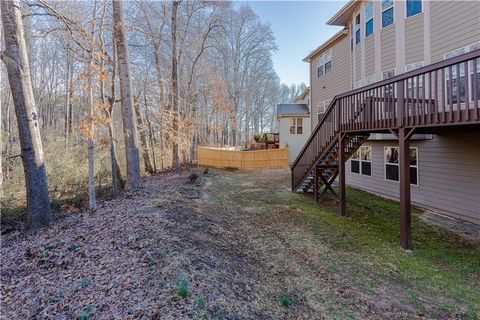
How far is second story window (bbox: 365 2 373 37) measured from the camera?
1082cm

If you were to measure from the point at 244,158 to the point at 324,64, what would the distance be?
786cm

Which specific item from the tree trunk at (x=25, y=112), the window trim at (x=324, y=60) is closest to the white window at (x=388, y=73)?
the window trim at (x=324, y=60)

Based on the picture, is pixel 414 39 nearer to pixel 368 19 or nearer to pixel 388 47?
pixel 388 47

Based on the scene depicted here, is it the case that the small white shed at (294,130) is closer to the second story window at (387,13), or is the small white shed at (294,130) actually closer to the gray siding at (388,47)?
the gray siding at (388,47)

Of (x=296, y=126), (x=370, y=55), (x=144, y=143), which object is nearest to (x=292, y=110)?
(x=296, y=126)

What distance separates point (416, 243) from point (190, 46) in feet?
56.3

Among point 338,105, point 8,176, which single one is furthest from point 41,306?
point 8,176

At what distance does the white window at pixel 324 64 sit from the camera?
1445cm

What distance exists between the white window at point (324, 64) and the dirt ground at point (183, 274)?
10.9m

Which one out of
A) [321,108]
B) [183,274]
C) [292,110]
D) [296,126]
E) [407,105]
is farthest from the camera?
[292,110]

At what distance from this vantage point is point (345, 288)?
4062 mm

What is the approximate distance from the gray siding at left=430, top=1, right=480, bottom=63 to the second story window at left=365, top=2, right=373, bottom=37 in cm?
260

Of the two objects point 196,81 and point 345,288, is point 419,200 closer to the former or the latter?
point 345,288

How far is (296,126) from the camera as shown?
22.4 m
